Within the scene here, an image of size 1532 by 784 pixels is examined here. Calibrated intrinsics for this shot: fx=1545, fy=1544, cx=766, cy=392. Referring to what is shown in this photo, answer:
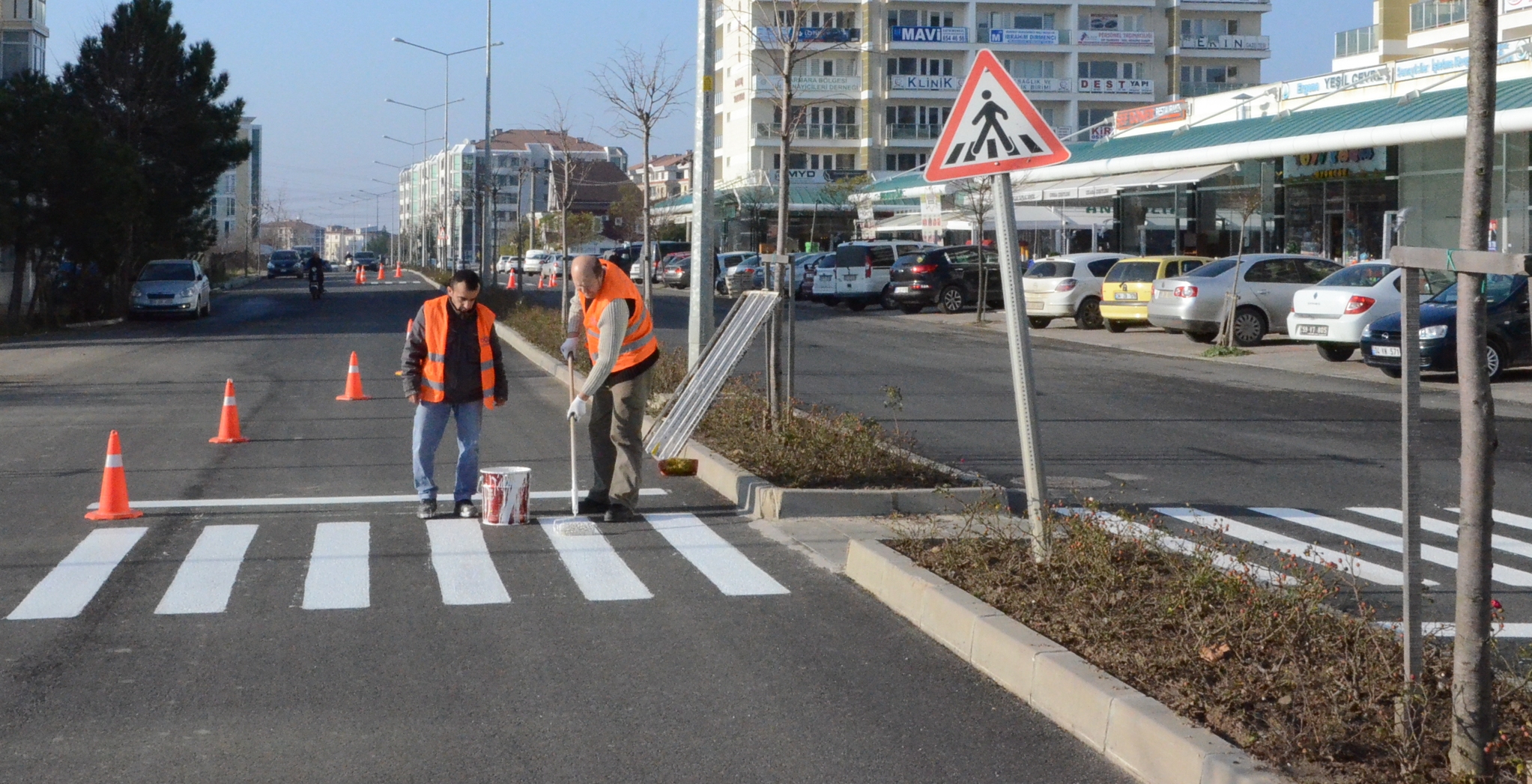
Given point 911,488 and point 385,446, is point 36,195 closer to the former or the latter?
point 385,446

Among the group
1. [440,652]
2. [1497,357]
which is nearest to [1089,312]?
[1497,357]

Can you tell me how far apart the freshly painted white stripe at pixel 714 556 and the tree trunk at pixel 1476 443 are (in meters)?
3.95

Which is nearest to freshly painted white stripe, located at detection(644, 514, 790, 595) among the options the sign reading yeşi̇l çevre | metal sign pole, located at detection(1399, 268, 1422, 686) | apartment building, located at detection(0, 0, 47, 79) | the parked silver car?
metal sign pole, located at detection(1399, 268, 1422, 686)

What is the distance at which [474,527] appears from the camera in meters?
9.49

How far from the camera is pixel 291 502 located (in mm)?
10547

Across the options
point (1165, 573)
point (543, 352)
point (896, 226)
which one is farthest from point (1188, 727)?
point (896, 226)

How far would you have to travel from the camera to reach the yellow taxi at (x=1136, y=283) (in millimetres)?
29266

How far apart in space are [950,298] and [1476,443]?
35.3 metres

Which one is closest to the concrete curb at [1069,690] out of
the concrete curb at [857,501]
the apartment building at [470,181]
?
the concrete curb at [857,501]

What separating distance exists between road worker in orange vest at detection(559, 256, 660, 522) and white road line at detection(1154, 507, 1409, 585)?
11.3ft

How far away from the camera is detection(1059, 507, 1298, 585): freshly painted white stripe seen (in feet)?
21.8

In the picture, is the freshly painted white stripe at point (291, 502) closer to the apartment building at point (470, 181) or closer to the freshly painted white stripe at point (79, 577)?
the freshly painted white stripe at point (79, 577)

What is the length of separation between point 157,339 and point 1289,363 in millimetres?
20545

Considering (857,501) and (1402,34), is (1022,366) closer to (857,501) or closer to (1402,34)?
(857,501)
